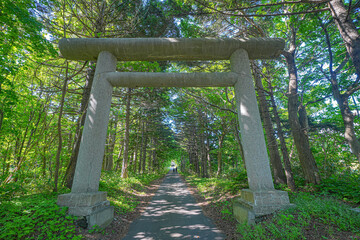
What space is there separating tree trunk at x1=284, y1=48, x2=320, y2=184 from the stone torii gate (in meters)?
1.95

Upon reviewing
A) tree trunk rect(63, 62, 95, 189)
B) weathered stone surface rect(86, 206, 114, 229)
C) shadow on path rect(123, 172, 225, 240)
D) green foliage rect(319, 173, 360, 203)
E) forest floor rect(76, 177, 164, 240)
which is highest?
tree trunk rect(63, 62, 95, 189)

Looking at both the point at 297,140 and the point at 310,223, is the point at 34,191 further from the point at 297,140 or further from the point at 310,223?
the point at 297,140

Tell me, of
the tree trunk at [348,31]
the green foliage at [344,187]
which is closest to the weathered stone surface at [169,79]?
the tree trunk at [348,31]

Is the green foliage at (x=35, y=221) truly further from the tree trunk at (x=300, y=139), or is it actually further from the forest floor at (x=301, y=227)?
the tree trunk at (x=300, y=139)

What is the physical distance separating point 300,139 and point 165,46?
5.75 metres

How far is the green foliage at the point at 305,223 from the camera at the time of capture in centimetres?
247

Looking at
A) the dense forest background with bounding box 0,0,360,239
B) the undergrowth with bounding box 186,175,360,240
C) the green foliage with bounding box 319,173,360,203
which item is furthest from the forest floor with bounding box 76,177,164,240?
the green foliage with bounding box 319,173,360,203

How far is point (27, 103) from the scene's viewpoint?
591 centimetres

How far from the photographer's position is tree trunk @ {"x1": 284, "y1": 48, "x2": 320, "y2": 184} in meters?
5.38

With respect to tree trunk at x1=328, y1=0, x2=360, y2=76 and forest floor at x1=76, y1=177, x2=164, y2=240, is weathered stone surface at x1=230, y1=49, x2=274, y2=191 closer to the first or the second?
tree trunk at x1=328, y1=0, x2=360, y2=76

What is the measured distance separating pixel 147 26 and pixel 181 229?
852 cm

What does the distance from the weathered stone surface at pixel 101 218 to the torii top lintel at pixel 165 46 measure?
4371 millimetres

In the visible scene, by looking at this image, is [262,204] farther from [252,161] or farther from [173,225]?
[173,225]

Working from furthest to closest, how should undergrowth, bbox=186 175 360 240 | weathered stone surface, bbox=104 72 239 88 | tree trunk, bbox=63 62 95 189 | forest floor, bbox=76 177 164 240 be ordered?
tree trunk, bbox=63 62 95 189, weathered stone surface, bbox=104 72 239 88, forest floor, bbox=76 177 164 240, undergrowth, bbox=186 175 360 240
